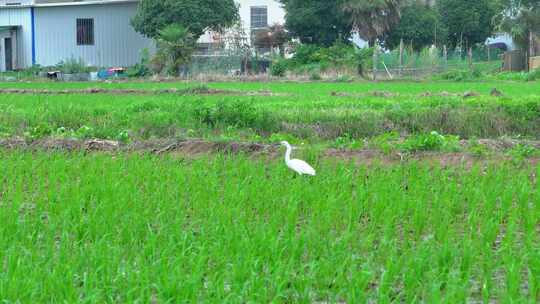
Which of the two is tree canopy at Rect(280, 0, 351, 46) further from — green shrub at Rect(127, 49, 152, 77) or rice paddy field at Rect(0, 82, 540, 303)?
rice paddy field at Rect(0, 82, 540, 303)

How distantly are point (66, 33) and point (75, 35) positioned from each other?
1.08 ft

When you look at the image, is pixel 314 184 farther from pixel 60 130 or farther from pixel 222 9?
pixel 222 9

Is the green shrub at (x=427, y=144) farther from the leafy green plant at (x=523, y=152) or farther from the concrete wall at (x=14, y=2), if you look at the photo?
the concrete wall at (x=14, y=2)

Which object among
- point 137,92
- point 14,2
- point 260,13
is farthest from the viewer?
point 260,13

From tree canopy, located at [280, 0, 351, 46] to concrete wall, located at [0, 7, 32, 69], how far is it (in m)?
9.53

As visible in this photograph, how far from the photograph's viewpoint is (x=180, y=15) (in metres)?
29.5

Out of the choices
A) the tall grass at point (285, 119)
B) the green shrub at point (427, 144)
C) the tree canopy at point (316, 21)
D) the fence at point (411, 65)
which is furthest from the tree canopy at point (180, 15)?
the green shrub at point (427, 144)

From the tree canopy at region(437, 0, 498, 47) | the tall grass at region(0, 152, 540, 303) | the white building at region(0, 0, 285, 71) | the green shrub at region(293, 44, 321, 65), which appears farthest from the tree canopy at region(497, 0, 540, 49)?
the tall grass at region(0, 152, 540, 303)

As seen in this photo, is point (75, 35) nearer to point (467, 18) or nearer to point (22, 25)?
point (22, 25)

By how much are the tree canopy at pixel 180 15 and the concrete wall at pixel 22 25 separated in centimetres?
410

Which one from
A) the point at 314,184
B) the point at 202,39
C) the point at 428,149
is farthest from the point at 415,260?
the point at 202,39

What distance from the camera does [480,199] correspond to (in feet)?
19.8

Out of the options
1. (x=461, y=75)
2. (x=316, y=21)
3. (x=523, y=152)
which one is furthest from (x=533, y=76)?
(x=523, y=152)

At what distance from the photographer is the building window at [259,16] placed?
3600cm
